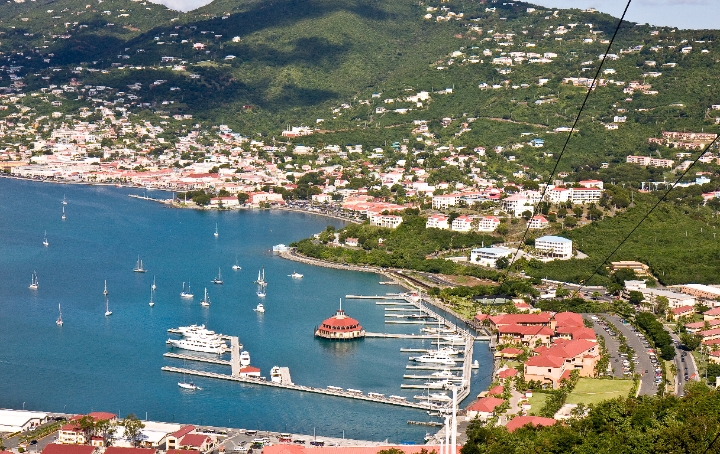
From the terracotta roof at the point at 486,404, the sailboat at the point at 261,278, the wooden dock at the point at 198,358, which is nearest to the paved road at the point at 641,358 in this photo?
the terracotta roof at the point at 486,404

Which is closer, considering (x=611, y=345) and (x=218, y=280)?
(x=611, y=345)

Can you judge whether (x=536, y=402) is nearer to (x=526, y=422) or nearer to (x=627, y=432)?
(x=526, y=422)

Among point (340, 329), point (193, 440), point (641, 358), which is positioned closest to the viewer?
point (193, 440)

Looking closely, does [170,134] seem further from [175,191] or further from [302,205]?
[302,205]

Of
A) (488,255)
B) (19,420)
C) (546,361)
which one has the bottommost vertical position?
(19,420)

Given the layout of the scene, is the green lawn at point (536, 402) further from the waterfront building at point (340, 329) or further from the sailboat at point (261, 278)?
the sailboat at point (261, 278)

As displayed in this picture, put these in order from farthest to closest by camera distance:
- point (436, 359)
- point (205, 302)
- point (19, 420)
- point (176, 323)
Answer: point (205, 302)
point (176, 323)
point (436, 359)
point (19, 420)

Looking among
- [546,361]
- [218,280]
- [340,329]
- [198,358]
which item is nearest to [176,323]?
[198,358]
